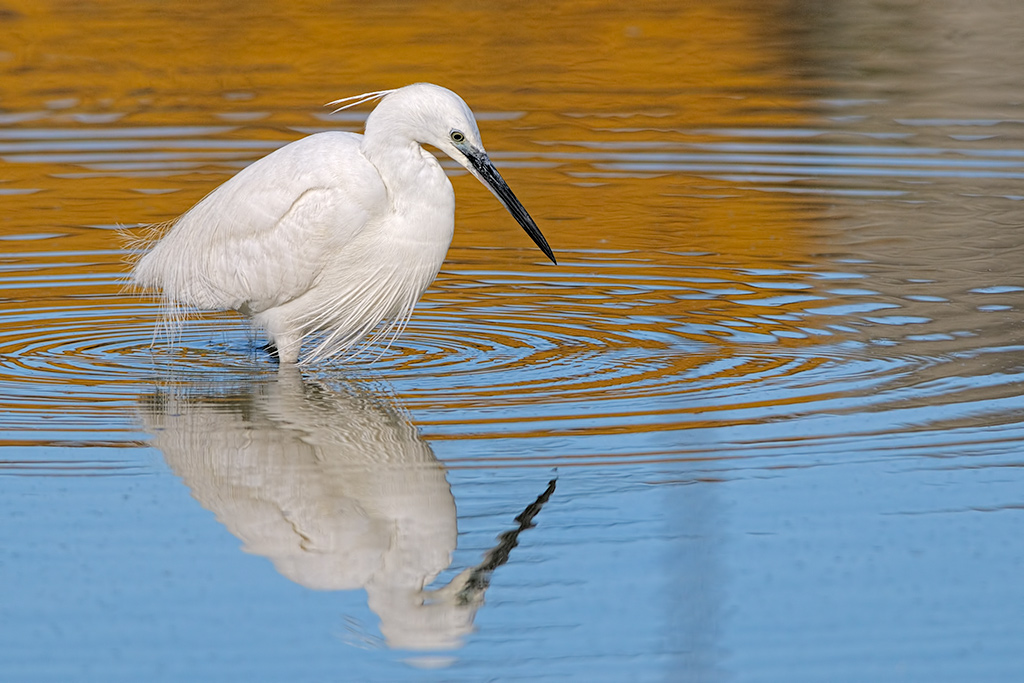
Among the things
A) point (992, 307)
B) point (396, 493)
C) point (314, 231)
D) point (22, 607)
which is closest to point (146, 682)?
point (22, 607)

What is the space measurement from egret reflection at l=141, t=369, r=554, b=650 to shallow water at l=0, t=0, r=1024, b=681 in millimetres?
15

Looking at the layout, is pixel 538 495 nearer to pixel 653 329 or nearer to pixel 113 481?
pixel 113 481

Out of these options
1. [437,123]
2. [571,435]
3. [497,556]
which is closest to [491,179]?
[437,123]

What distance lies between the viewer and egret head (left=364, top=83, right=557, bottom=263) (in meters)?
6.18

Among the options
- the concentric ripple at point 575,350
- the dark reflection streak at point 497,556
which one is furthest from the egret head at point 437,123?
the dark reflection streak at point 497,556

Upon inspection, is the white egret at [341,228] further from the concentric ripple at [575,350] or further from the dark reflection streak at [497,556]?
the dark reflection streak at [497,556]

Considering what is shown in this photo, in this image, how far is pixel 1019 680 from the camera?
3889 mm

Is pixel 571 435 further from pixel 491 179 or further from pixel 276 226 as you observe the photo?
pixel 276 226

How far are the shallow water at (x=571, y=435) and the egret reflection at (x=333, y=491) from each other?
0.05 ft

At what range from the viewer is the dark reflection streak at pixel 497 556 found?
14.4ft

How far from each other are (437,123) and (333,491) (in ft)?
5.42

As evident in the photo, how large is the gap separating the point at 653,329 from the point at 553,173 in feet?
13.5

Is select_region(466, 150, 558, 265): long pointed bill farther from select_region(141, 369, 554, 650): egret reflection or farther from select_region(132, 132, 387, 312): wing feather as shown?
select_region(141, 369, 554, 650): egret reflection

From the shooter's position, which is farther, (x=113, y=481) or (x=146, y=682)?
(x=113, y=481)
